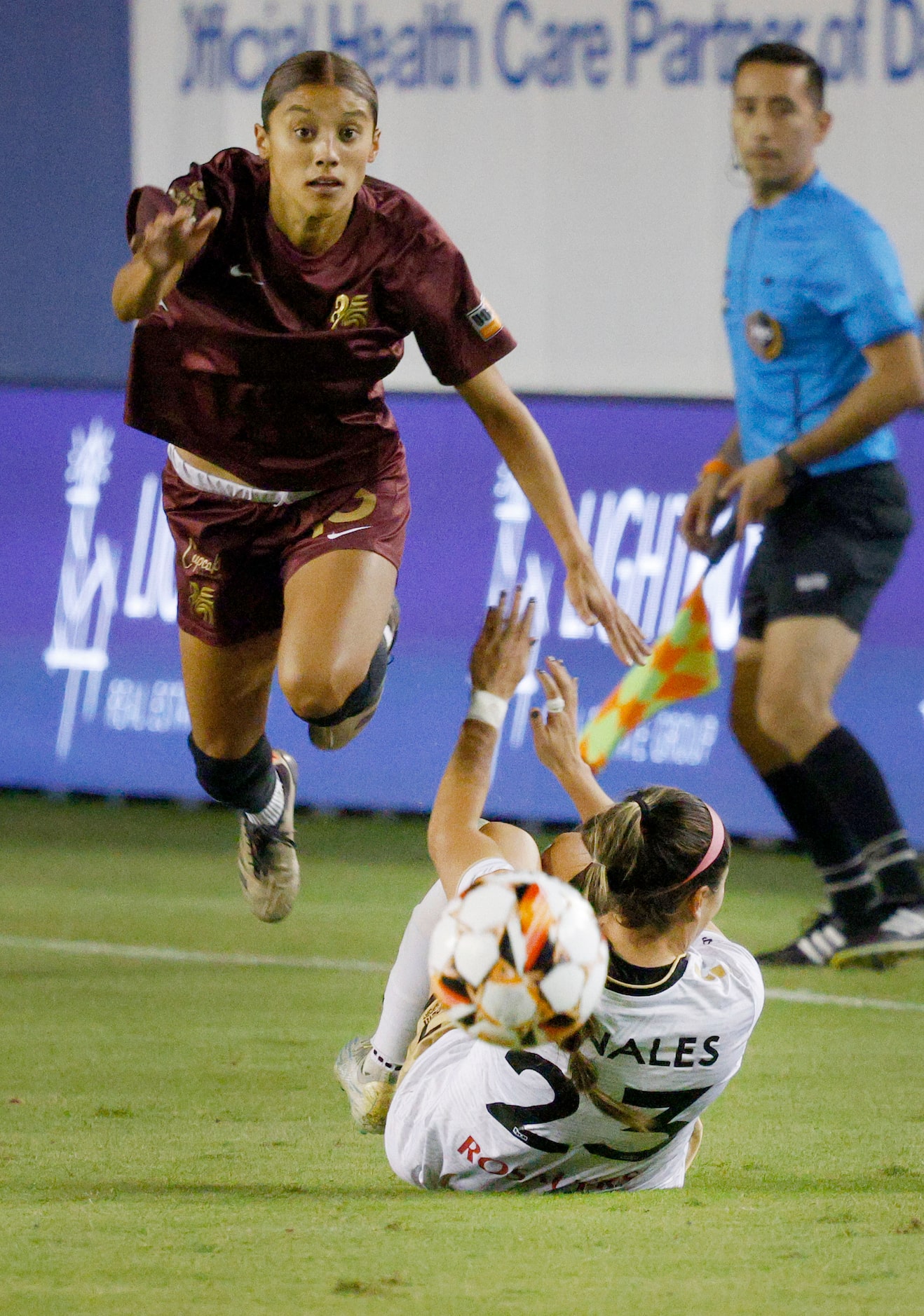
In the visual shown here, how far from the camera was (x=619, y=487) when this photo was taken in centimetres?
857

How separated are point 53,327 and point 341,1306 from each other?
10.4 metres

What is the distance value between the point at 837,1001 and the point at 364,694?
2.03 m

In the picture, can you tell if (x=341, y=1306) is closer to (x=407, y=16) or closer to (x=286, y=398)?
(x=286, y=398)

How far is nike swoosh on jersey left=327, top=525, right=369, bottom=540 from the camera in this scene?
4906mm

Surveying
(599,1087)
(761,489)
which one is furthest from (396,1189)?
(761,489)

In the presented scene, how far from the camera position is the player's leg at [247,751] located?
5.34 metres

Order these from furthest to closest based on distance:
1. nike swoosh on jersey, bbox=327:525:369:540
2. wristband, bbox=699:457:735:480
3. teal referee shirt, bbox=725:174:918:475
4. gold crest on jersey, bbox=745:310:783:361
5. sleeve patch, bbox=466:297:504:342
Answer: wristband, bbox=699:457:735:480
gold crest on jersey, bbox=745:310:783:361
teal referee shirt, bbox=725:174:918:475
nike swoosh on jersey, bbox=327:525:369:540
sleeve patch, bbox=466:297:504:342

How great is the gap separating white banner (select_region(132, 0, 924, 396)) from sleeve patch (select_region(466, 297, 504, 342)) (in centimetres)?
536

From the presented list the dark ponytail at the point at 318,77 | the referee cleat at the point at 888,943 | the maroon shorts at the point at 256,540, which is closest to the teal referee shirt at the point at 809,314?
the referee cleat at the point at 888,943

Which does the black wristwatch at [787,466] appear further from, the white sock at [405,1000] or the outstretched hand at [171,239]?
the outstretched hand at [171,239]

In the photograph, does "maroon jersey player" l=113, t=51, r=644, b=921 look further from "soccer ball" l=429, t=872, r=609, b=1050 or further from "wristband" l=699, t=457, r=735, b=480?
"wristband" l=699, t=457, r=735, b=480

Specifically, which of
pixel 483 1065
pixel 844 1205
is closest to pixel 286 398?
pixel 483 1065

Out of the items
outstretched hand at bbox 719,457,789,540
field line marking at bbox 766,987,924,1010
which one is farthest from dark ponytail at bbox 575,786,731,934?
outstretched hand at bbox 719,457,789,540

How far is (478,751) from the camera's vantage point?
157 inches
